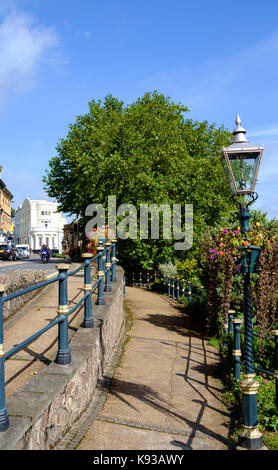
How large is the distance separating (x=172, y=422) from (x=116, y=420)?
720 mm

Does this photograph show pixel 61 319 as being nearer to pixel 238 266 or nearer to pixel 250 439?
pixel 250 439

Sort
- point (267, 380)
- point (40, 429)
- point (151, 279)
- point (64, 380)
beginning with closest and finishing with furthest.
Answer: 1. point (40, 429)
2. point (64, 380)
3. point (267, 380)
4. point (151, 279)

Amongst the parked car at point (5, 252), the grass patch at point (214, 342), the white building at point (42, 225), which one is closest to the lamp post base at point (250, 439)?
the grass patch at point (214, 342)

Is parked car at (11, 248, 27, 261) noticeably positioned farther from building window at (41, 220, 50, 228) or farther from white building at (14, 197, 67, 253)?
building window at (41, 220, 50, 228)

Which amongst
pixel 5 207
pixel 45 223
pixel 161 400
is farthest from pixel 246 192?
pixel 45 223

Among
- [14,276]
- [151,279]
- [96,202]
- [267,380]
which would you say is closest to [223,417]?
[267,380]

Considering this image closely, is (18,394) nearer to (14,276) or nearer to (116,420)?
(116,420)

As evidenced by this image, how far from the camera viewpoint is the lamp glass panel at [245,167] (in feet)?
15.7

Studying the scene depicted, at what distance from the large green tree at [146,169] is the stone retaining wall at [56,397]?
15.7 m

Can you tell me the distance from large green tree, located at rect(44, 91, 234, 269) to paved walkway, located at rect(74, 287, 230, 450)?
12376 mm

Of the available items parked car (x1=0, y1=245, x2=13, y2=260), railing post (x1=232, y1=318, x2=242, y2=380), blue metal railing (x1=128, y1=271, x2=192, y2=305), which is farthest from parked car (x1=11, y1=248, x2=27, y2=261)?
railing post (x1=232, y1=318, x2=242, y2=380)

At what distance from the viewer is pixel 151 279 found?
931 inches

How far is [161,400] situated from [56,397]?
2367 mm

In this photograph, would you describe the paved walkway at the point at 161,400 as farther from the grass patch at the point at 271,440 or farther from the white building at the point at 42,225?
the white building at the point at 42,225
